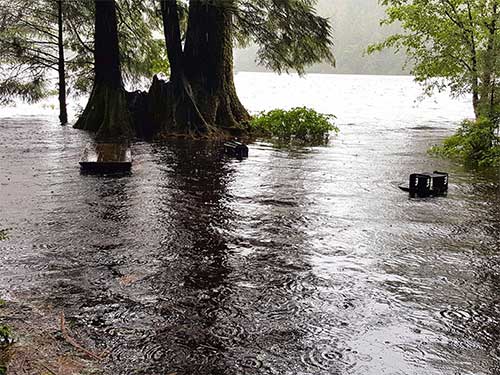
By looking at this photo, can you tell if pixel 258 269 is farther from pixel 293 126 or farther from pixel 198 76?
pixel 198 76

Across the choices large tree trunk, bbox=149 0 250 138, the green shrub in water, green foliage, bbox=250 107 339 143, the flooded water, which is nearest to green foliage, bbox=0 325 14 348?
the flooded water

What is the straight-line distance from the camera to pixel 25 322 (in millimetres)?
4059

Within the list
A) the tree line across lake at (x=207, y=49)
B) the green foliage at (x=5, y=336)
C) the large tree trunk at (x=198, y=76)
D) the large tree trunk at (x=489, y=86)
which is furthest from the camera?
the large tree trunk at (x=198, y=76)

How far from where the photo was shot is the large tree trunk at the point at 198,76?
55.2 ft

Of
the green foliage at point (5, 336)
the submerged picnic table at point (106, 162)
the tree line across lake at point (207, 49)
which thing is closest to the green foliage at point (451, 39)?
the tree line across lake at point (207, 49)

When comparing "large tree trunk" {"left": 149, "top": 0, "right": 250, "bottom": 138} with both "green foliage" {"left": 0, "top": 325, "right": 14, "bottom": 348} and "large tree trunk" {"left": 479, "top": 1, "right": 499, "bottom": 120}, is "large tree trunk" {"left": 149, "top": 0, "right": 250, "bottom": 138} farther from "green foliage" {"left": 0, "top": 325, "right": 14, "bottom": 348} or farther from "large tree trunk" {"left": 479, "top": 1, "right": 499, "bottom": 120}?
"green foliage" {"left": 0, "top": 325, "right": 14, "bottom": 348}

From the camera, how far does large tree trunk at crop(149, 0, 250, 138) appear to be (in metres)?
16.8

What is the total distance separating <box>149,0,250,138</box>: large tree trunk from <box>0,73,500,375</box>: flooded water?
6.47 meters

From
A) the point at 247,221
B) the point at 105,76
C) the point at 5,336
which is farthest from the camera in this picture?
the point at 105,76

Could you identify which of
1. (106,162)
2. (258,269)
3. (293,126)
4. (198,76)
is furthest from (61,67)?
(258,269)

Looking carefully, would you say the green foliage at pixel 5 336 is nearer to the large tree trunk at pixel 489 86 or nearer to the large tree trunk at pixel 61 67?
the large tree trunk at pixel 489 86

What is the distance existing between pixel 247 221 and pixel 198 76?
11.5 m

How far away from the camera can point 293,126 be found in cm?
1809

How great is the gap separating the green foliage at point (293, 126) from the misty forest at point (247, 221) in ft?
0.16
